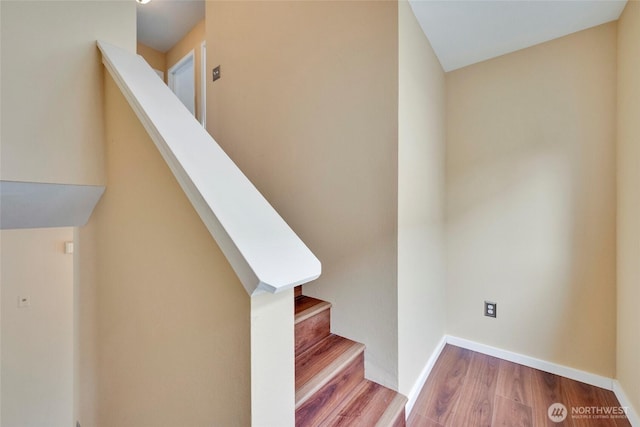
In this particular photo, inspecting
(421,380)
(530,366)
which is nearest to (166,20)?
(421,380)

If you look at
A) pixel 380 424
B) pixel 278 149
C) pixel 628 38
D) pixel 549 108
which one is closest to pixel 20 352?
pixel 278 149

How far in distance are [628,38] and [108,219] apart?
286 centimetres

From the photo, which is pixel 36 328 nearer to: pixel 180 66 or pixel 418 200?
pixel 180 66

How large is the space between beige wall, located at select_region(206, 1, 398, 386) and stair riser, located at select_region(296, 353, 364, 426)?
0.10m

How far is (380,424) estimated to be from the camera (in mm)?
1249

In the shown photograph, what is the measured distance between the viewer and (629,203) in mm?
1470

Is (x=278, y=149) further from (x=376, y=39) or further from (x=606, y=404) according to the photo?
(x=606, y=404)

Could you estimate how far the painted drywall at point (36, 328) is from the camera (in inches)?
90.3

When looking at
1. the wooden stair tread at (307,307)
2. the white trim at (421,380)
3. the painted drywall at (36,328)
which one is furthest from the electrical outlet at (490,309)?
the painted drywall at (36,328)

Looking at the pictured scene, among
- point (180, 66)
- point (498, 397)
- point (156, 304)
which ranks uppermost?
point (180, 66)

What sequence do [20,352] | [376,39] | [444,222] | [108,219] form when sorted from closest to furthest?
[108,219] → [376,39] → [444,222] → [20,352]

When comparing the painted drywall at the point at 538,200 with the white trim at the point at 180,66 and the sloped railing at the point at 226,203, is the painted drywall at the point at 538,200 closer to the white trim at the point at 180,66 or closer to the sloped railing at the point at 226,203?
the sloped railing at the point at 226,203

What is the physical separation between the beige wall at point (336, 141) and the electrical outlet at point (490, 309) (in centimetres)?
109

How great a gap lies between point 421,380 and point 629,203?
154cm
